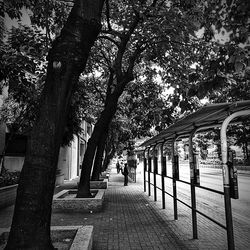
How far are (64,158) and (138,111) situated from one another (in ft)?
25.5

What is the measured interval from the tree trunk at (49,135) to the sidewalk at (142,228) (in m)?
2.34

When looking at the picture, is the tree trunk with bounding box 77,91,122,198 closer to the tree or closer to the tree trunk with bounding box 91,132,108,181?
the tree

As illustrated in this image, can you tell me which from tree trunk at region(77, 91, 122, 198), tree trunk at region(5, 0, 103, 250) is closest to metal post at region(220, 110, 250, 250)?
tree trunk at region(5, 0, 103, 250)

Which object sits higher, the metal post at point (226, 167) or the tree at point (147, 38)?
the tree at point (147, 38)

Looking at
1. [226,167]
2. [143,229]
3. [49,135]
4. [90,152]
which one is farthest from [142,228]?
[49,135]

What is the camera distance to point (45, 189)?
11.2ft

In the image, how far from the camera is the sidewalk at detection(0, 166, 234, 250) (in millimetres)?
5591

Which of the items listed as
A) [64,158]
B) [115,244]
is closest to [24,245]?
[115,244]

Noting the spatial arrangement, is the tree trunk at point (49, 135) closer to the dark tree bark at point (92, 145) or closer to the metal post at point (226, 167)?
the metal post at point (226, 167)

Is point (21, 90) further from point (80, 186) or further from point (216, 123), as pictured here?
point (216, 123)

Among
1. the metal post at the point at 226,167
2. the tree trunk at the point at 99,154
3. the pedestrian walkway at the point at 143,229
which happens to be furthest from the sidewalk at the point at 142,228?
the tree trunk at the point at 99,154

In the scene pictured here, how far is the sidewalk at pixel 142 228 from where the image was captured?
220 inches

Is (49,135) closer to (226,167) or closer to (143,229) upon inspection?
(226,167)

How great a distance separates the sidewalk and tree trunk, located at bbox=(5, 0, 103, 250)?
7.69 ft
